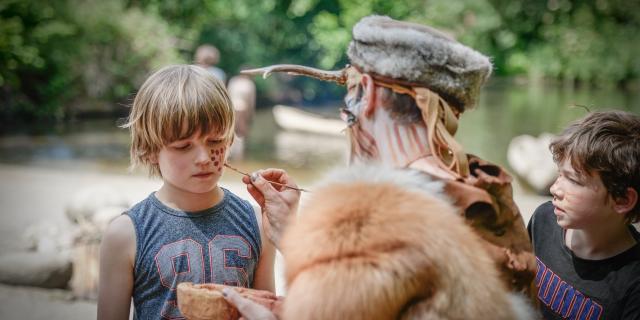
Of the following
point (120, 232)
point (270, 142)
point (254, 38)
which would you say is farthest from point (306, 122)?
point (120, 232)

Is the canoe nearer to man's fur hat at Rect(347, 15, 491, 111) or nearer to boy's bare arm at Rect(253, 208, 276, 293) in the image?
man's fur hat at Rect(347, 15, 491, 111)

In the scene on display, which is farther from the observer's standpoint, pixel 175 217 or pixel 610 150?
pixel 610 150

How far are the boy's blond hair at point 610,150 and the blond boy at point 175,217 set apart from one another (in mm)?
986

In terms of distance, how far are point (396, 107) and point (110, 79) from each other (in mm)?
15702

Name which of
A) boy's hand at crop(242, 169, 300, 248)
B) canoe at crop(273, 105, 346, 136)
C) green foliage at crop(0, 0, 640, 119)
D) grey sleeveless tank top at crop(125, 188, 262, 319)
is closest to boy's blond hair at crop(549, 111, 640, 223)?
boy's hand at crop(242, 169, 300, 248)

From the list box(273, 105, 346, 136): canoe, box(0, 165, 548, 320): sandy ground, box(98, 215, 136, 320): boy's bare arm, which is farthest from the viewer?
box(273, 105, 346, 136): canoe

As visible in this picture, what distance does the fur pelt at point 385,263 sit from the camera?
1.09 meters

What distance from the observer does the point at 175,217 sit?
5.31ft

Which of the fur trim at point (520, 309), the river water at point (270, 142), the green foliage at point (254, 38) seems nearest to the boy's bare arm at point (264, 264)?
the fur trim at point (520, 309)

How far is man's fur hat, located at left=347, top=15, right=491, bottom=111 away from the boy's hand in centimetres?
46

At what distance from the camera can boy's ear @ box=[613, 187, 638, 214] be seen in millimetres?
1768

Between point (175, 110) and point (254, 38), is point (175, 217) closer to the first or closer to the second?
point (175, 110)

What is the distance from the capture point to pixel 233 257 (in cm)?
163

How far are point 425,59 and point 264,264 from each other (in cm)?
74
